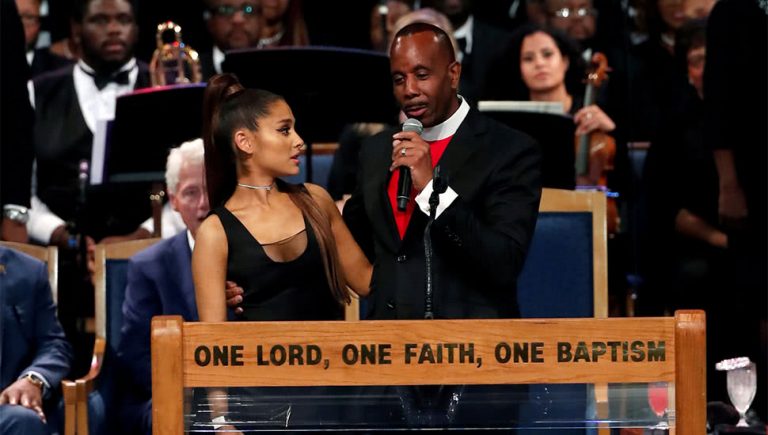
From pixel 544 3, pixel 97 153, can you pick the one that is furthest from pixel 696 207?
pixel 97 153

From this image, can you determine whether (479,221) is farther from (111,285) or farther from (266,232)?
(111,285)

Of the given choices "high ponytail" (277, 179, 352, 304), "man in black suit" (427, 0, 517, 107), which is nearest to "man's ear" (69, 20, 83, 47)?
"man in black suit" (427, 0, 517, 107)

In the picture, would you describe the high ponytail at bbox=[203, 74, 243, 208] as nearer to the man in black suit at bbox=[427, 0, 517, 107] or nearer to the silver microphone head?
the silver microphone head

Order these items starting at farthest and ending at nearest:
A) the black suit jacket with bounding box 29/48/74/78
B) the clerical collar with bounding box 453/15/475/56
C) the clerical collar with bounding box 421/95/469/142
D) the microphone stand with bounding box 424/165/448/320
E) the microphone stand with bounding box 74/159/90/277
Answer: the clerical collar with bounding box 453/15/475/56
the black suit jacket with bounding box 29/48/74/78
the microphone stand with bounding box 74/159/90/277
the clerical collar with bounding box 421/95/469/142
the microphone stand with bounding box 424/165/448/320

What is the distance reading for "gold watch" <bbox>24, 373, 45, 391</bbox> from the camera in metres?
3.67

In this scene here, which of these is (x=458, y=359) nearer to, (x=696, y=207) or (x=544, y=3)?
(x=696, y=207)

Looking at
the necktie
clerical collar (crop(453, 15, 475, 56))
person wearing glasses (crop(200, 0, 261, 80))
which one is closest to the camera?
the necktie

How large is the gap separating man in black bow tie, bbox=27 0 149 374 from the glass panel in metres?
2.49

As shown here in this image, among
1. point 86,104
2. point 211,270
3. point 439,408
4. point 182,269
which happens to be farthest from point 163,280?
point 86,104

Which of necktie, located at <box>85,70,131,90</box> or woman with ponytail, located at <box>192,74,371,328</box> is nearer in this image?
woman with ponytail, located at <box>192,74,371,328</box>

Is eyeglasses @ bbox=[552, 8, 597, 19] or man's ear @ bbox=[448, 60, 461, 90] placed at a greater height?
eyeglasses @ bbox=[552, 8, 597, 19]

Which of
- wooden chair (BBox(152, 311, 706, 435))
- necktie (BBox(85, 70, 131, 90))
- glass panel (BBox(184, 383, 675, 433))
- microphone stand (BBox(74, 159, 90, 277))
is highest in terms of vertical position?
necktie (BBox(85, 70, 131, 90))

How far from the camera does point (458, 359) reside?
2.22m

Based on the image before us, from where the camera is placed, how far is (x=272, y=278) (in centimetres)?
270
